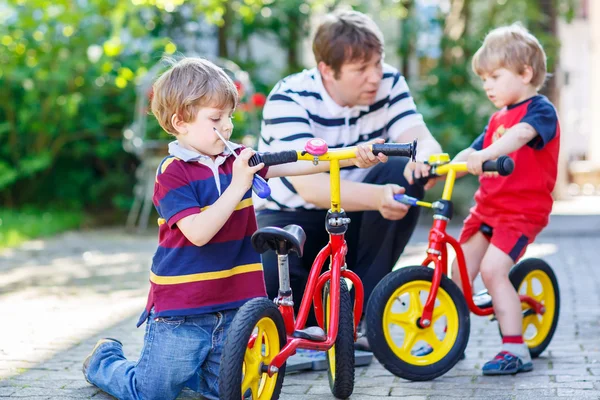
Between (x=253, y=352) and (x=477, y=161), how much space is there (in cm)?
124

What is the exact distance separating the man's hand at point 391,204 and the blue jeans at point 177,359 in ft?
2.73

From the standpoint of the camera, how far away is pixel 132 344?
4.38 meters

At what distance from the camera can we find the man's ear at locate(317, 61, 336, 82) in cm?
397

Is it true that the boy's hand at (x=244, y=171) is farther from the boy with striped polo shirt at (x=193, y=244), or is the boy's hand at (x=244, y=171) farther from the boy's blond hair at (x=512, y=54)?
the boy's blond hair at (x=512, y=54)

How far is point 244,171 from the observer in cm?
287

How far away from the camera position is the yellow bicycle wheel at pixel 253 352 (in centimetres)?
269

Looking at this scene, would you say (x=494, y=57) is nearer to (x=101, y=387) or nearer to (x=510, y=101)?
(x=510, y=101)

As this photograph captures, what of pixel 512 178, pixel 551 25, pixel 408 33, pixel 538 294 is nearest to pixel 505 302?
pixel 538 294

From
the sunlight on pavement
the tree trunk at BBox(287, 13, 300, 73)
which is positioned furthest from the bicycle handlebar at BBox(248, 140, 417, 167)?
the tree trunk at BBox(287, 13, 300, 73)

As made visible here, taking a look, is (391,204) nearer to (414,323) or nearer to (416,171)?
(416,171)

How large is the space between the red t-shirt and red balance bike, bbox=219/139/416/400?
0.93m

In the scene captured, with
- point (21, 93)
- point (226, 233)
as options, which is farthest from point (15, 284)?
point (21, 93)

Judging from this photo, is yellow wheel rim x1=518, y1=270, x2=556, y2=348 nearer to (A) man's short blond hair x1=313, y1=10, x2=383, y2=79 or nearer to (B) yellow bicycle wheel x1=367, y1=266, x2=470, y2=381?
(B) yellow bicycle wheel x1=367, y1=266, x2=470, y2=381

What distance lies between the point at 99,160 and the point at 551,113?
308 inches
